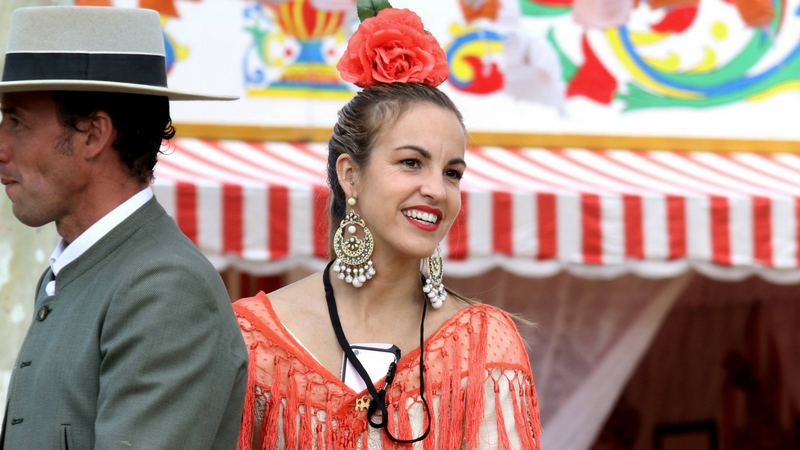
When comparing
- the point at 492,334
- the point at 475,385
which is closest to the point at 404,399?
the point at 475,385

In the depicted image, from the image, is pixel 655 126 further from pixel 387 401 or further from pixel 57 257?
pixel 57 257

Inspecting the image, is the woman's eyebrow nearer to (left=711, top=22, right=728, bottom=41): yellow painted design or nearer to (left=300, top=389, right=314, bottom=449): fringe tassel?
(left=300, top=389, right=314, bottom=449): fringe tassel

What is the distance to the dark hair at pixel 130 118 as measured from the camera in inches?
57.6

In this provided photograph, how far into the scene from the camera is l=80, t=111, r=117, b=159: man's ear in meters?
1.46

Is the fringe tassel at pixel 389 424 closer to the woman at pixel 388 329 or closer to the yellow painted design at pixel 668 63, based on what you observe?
the woman at pixel 388 329

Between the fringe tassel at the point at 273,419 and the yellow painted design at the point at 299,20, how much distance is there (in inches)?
105

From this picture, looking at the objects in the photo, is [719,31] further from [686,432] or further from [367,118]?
[367,118]

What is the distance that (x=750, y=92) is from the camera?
4.80 m

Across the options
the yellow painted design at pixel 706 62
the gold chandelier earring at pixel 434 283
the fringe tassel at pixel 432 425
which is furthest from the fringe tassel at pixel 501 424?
the yellow painted design at pixel 706 62

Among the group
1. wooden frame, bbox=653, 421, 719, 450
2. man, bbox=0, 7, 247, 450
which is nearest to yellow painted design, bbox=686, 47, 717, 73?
wooden frame, bbox=653, 421, 719, 450

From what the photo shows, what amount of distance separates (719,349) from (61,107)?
463 centimetres

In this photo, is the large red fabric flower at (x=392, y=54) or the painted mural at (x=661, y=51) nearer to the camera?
the large red fabric flower at (x=392, y=54)

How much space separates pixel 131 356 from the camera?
4.35ft

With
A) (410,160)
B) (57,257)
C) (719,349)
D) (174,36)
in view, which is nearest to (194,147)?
(174,36)
